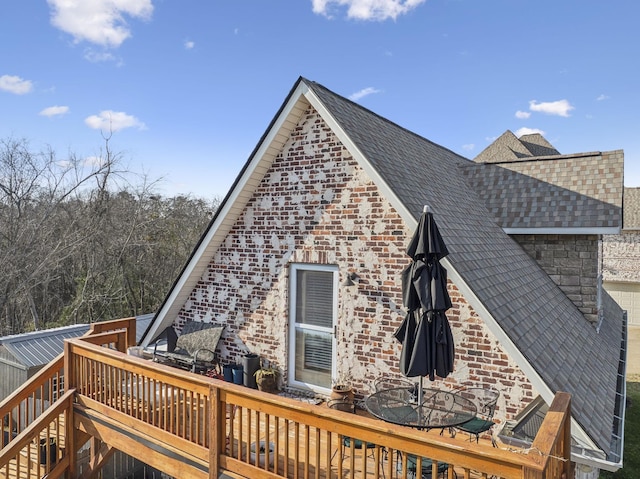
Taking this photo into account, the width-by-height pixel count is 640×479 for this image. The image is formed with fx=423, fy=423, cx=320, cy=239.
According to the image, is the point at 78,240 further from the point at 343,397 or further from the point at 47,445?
the point at 343,397

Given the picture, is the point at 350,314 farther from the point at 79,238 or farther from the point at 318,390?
the point at 79,238

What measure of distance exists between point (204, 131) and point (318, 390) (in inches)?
670

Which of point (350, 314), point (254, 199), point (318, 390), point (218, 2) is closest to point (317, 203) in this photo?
point (254, 199)

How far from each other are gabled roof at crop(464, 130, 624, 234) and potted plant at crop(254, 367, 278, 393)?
231 inches

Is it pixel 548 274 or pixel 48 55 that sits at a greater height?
pixel 48 55

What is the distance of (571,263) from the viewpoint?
914 cm

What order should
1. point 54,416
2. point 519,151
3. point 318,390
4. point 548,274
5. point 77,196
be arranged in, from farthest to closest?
point 519,151 → point 77,196 → point 548,274 → point 318,390 → point 54,416

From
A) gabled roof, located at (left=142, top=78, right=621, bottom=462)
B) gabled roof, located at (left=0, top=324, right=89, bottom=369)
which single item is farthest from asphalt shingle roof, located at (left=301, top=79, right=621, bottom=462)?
gabled roof, located at (left=0, top=324, right=89, bottom=369)

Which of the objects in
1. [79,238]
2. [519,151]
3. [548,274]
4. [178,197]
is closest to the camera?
[548,274]

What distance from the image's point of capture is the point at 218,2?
42.1ft

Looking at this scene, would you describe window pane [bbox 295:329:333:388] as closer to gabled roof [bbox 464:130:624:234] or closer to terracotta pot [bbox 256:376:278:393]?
terracotta pot [bbox 256:376:278:393]

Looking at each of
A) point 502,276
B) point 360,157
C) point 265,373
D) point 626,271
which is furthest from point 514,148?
point 265,373

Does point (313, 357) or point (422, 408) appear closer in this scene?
point (422, 408)

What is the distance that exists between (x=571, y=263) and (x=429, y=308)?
20.0ft
